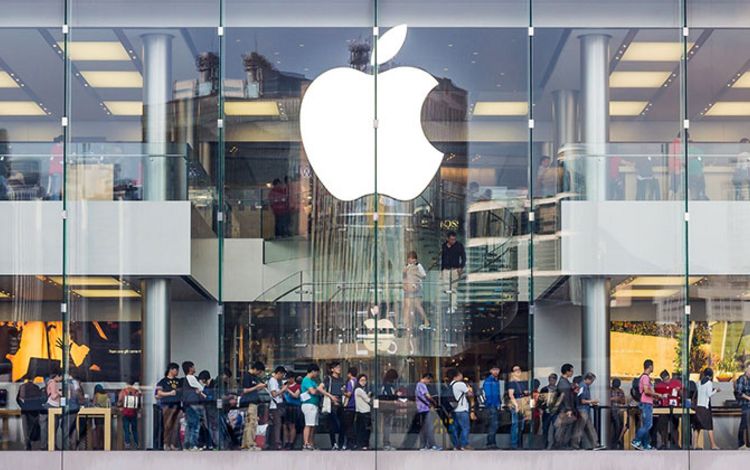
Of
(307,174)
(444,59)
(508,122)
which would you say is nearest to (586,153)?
(508,122)

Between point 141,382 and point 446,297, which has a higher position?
point 446,297

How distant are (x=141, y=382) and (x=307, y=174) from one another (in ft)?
Answer: 11.9

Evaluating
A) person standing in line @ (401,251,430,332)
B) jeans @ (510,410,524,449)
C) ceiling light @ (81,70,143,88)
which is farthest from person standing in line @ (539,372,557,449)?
ceiling light @ (81,70,143,88)

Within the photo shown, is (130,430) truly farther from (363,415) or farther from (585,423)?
(585,423)

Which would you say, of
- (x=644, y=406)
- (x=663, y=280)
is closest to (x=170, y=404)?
(x=644, y=406)

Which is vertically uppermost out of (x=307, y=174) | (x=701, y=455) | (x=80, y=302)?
(x=307, y=174)

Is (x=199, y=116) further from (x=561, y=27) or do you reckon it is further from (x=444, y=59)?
(x=561, y=27)

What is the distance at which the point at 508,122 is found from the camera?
1916 centimetres

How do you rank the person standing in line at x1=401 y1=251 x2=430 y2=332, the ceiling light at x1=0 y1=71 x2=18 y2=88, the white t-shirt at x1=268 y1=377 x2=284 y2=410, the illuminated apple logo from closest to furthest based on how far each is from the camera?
1. the white t-shirt at x1=268 y1=377 x2=284 y2=410
2. the person standing in line at x1=401 y1=251 x2=430 y2=332
3. the illuminated apple logo
4. the ceiling light at x1=0 y1=71 x2=18 y2=88

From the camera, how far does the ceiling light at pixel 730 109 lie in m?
19.6

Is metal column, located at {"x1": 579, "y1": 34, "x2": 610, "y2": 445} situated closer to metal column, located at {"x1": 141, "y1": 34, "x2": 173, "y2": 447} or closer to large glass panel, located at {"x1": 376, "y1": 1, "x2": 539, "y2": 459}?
large glass panel, located at {"x1": 376, "y1": 1, "x2": 539, "y2": 459}

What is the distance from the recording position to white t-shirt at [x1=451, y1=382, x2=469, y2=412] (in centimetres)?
1858

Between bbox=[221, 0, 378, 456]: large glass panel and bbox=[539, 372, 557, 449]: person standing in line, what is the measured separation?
2.37 meters

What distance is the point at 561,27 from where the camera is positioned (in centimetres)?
1936
